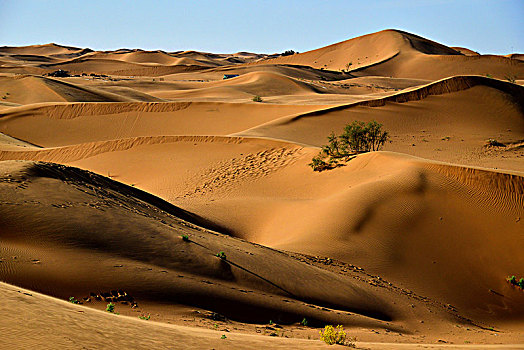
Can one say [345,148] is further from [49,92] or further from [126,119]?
[49,92]

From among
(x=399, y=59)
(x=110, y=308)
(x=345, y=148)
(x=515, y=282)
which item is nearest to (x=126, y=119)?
(x=345, y=148)

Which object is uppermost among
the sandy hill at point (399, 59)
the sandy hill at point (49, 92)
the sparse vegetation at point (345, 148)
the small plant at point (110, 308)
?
the sandy hill at point (399, 59)

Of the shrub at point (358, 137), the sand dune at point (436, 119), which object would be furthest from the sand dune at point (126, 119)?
the shrub at point (358, 137)

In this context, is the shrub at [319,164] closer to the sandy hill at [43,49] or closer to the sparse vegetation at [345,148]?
the sparse vegetation at [345,148]

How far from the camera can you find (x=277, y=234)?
1458 centimetres

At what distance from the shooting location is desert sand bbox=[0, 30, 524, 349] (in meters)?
7.18

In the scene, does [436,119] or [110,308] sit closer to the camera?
[110,308]

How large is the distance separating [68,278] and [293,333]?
318 centimetres

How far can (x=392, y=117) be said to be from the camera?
28.5 metres

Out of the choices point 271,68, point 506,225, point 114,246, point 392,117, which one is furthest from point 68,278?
point 271,68

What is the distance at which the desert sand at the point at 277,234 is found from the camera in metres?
7.18

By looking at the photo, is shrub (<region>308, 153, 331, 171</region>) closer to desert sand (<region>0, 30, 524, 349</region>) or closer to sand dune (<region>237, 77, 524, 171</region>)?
desert sand (<region>0, 30, 524, 349</region>)

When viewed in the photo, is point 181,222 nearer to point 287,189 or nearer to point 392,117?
point 287,189

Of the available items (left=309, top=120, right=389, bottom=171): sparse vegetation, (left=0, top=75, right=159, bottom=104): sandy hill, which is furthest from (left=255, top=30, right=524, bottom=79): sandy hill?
(left=309, top=120, right=389, bottom=171): sparse vegetation
